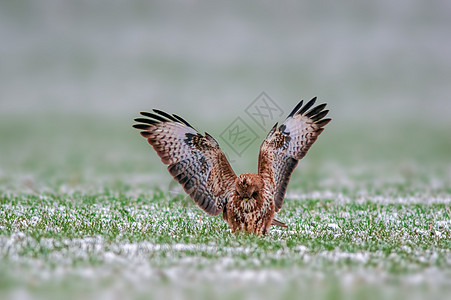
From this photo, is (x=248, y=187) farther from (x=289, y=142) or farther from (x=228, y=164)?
(x=289, y=142)

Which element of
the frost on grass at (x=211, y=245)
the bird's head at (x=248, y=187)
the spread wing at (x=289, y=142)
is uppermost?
the spread wing at (x=289, y=142)

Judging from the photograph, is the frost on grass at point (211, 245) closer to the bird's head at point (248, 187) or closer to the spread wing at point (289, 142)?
the bird's head at point (248, 187)

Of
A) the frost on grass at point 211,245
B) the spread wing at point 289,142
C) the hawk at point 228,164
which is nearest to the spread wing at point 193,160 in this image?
the hawk at point 228,164

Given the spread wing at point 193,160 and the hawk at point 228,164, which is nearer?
the hawk at point 228,164

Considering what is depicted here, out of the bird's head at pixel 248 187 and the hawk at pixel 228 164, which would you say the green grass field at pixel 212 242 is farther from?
the bird's head at pixel 248 187

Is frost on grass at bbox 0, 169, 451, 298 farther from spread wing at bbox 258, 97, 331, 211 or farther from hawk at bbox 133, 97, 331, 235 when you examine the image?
spread wing at bbox 258, 97, 331, 211

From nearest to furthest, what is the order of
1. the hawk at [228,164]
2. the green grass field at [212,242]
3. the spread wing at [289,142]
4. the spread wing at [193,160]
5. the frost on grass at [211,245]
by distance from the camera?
the green grass field at [212,242]
the frost on grass at [211,245]
the hawk at [228,164]
the spread wing at [193,160]
the spread wing at [289,142]

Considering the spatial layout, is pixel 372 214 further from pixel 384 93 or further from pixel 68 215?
pixel 384 93

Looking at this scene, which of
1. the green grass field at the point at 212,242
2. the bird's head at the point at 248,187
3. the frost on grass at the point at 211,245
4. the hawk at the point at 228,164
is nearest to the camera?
the green grass field at the point at 212,242

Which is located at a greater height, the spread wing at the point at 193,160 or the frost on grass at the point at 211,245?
the spread wing at the point at 193,160
